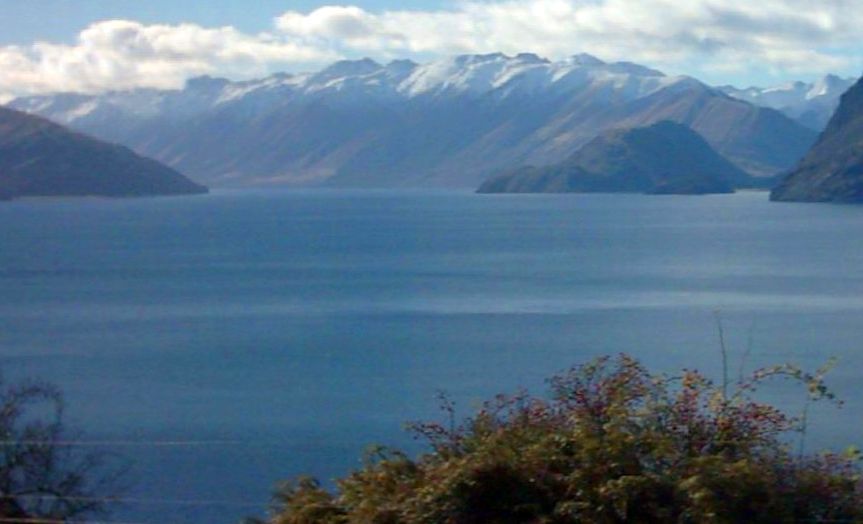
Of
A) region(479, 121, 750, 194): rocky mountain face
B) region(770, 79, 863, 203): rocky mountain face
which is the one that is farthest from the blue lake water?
region(479, 121, 750, 194): rocky mountain face

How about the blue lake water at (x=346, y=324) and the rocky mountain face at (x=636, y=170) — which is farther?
the rocky mountain face at (x=636, y=170)

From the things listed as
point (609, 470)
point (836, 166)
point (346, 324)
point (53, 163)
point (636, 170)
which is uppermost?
point (636, 170)

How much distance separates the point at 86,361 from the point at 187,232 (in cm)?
5546

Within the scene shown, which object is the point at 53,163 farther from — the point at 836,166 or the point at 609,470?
the point at 609,470

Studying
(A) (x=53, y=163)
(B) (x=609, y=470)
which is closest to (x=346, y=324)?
(B) (x=609, y=470)

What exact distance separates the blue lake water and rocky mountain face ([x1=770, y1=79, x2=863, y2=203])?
1309 inches

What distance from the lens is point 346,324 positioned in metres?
38.2

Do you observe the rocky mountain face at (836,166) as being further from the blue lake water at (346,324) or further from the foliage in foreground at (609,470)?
the foliage in foreground at (609,470)

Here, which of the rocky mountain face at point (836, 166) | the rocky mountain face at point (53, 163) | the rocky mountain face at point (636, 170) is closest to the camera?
the rocky mountain face at point (836, 166)

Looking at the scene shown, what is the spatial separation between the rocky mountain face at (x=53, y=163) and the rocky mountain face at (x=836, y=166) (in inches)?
2658

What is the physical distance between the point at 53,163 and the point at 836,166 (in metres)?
74.4

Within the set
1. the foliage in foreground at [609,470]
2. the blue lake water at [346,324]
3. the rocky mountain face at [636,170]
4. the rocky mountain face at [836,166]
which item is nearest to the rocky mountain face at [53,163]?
the blue lake water at [346,324]

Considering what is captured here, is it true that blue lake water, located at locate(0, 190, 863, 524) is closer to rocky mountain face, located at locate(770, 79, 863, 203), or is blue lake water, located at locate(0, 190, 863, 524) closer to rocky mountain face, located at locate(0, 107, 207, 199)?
rocky mountain face, located at locate(770, 79, 863, 203)

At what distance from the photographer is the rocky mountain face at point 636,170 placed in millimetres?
158500
